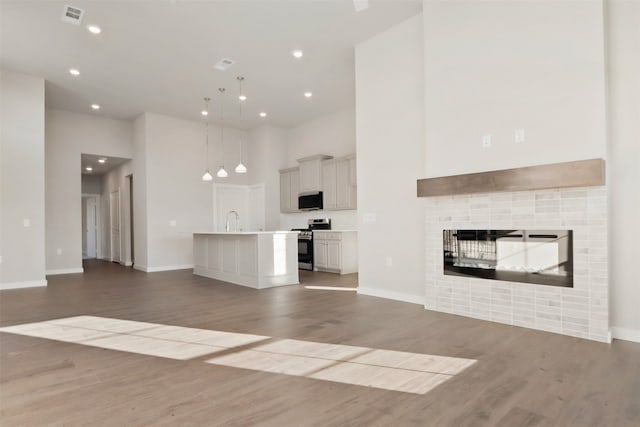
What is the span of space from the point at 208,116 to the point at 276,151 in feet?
6.09

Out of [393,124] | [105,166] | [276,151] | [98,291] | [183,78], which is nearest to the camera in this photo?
[393,124]

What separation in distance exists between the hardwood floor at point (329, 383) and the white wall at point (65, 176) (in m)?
4.62

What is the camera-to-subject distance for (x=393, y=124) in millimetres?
4727

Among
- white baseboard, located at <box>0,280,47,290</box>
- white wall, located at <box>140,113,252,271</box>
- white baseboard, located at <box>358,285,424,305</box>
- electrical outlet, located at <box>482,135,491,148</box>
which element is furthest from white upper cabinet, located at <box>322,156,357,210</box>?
white baseboard, located at <box>0,280,47,290</box>

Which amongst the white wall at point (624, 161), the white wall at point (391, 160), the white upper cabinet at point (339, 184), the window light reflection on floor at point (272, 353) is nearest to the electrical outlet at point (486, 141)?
the white wall at point (391, 160)

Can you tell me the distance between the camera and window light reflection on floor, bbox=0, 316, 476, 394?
90.4 inches

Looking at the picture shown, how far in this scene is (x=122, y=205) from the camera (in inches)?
385

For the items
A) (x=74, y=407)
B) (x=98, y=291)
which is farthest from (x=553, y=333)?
(x=98, y=291)

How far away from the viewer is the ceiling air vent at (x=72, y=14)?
4.26 m

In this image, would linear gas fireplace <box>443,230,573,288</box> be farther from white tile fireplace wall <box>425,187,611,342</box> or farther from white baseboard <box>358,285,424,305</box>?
white baseboard <box>358,285,424,305</box>

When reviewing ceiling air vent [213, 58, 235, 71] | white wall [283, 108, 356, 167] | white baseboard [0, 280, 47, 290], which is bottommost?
white baseboard [0, 280, 47, 290]

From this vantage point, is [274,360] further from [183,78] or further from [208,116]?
[208,116]

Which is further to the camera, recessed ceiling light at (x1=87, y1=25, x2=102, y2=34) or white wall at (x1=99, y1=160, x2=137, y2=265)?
white wall at (x1=99, y1=160, x2=137, y2=265)

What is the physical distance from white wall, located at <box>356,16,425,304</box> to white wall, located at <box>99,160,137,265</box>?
20.6ft
